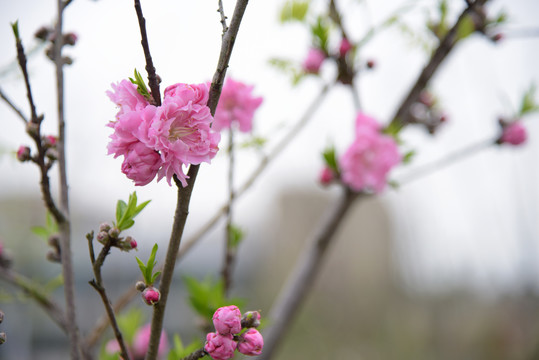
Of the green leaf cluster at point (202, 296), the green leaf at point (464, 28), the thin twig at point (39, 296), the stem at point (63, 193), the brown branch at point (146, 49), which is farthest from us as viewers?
the green leaf at point (464, 28)

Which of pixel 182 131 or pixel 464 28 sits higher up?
pixel 464 28

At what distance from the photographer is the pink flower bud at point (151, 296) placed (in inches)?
15.8

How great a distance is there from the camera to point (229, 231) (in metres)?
0.82

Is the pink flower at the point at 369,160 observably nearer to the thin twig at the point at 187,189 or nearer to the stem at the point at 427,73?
the stem at the point at 427,73

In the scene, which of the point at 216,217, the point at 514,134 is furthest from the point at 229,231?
the point at 514,134

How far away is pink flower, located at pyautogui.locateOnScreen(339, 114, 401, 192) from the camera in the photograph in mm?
1033

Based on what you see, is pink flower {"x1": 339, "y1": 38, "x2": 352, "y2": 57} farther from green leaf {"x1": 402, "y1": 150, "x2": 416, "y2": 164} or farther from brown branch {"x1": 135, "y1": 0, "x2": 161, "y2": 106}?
brown branch {"x1": 135, "y1": 0, "x2": 161, "y2": 106}

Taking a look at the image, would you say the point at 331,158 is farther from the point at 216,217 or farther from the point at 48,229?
the point at 48,229

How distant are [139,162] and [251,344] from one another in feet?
0.65

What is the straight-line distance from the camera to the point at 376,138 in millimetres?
1094

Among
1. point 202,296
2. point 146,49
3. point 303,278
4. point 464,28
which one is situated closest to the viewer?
point 146,49

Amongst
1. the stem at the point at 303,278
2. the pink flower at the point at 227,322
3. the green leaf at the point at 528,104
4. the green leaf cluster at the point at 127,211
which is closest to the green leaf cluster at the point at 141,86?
the green leaf cluster at the point at 127,211

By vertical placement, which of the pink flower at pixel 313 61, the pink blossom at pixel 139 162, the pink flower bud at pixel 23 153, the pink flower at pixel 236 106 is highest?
the pink flower at pixel 313 61

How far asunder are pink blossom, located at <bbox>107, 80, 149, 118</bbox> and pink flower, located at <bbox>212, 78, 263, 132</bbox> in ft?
1.27
